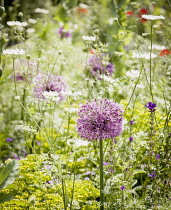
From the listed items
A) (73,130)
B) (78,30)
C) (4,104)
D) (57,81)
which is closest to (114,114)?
(73,130)

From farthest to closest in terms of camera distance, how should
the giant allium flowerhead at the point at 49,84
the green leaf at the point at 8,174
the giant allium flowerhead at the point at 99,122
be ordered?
the giant allium flowerhead at the point at 49,84 < the giant allium flowerhead at the point at 99,122 < the green leaf at the point at 8,174

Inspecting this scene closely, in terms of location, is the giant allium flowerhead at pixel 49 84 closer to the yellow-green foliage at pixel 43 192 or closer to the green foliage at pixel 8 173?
the yellow-green foliage at pixel 43 192

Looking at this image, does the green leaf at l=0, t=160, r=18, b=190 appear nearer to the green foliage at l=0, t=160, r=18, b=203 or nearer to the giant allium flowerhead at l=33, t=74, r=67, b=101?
the green foliage at l=0, t=160, r=18, b=203

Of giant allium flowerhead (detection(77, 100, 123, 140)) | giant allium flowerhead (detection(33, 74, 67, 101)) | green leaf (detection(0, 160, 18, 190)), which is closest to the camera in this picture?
green leaf (detection(0, 160, 18, 190))

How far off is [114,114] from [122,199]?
526 mm

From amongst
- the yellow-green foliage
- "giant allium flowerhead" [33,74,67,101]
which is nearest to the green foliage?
the yellow-green foliage

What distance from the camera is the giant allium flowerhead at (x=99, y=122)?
201cm

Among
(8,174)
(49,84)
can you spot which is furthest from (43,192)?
(49,84)

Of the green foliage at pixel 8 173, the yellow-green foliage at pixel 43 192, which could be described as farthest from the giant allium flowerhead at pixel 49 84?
the green foliage at pixel 8 173

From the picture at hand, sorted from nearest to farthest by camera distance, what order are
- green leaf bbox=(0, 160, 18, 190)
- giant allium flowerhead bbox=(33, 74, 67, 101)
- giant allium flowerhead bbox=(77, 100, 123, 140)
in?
1. green leaf bbox=(0, 160, 18, 190)
2. giant allium flowerhead bbox=(77, 100, 123, 140)
3. giant allium flowerhead bbox=(33, 74, 67, 101)

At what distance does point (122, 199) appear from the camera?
6.77ft

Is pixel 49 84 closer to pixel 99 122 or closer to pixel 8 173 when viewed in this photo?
pixel 99 122

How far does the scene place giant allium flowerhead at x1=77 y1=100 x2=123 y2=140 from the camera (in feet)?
6.58

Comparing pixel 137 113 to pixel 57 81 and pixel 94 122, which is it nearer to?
pixel 57 81
